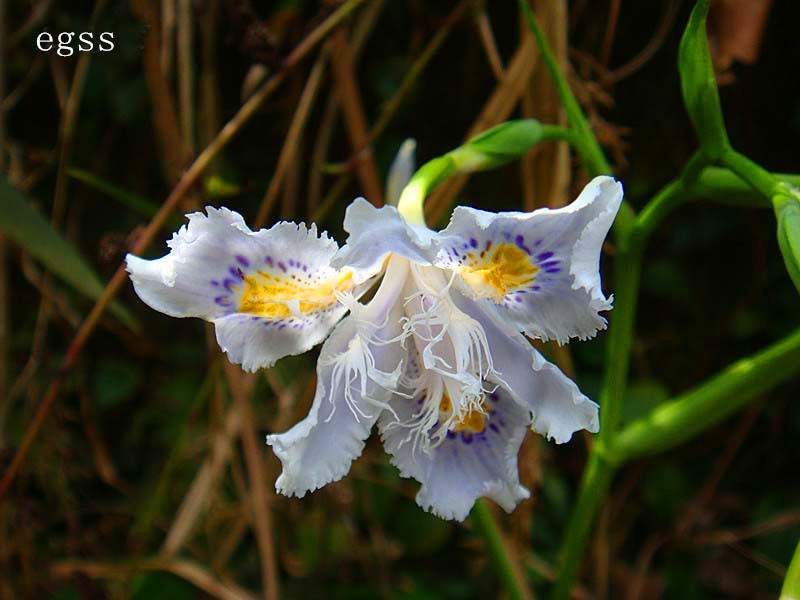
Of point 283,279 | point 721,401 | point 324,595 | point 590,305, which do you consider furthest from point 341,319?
point 324,595

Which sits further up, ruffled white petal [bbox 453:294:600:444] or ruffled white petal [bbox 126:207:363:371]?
ruffled white petal [bbox 126:207:363:371]

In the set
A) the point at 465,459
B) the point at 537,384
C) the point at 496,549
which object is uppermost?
the point at 537,384

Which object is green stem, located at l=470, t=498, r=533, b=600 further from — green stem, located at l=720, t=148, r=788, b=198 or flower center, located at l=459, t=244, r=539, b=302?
green stem, located at l=720, t=148, r=788, b=198

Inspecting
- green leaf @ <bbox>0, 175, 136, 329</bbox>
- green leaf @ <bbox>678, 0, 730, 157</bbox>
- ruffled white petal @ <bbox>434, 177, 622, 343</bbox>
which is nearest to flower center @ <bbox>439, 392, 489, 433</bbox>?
ruffled white petal @ <bbox>434, 177, 622, 343</bbox>

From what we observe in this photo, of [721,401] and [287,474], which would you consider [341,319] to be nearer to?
[287,474]

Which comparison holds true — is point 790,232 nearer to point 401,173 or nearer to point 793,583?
point 793,583

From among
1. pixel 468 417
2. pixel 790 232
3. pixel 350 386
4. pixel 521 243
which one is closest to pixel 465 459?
pixel 468 417
